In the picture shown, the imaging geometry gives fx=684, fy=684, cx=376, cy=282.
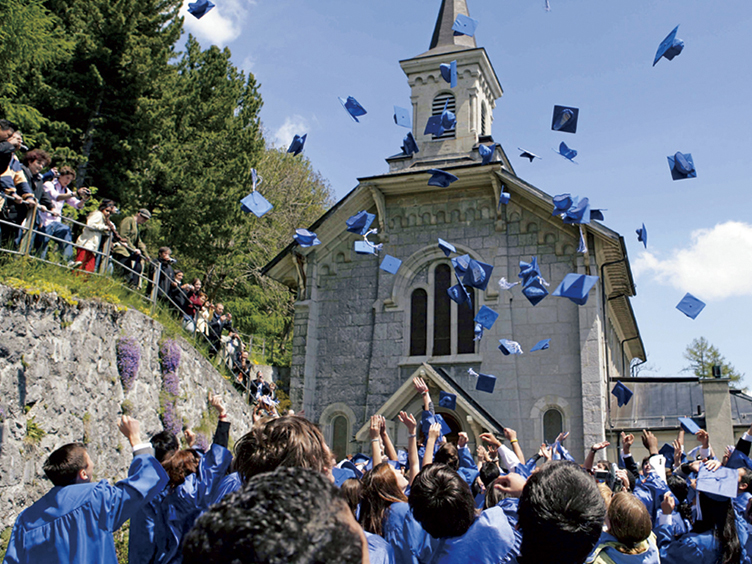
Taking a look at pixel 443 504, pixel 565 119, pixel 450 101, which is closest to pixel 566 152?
pixel 565 119

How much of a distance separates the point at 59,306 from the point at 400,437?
968cm

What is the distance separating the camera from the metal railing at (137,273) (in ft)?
33.0

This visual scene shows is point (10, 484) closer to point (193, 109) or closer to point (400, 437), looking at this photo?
point (400, 437)

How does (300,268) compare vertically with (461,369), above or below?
above

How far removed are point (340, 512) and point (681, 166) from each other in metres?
12.0

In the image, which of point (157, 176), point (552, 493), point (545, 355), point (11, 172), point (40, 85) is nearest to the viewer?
point (552, 493)

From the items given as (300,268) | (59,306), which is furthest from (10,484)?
(300,268)

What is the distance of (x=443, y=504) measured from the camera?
3381 mm

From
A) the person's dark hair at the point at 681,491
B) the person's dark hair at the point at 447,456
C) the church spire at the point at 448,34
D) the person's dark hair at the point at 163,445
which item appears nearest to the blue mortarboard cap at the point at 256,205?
the person's dark hair at the point at 447,456

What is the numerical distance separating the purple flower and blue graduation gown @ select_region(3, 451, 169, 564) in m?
7.37

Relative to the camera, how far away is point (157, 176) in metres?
20.7

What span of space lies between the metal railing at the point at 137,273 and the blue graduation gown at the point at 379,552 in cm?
819

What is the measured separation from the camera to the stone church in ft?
54.0

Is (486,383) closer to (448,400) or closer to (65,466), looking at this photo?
(448,400)
